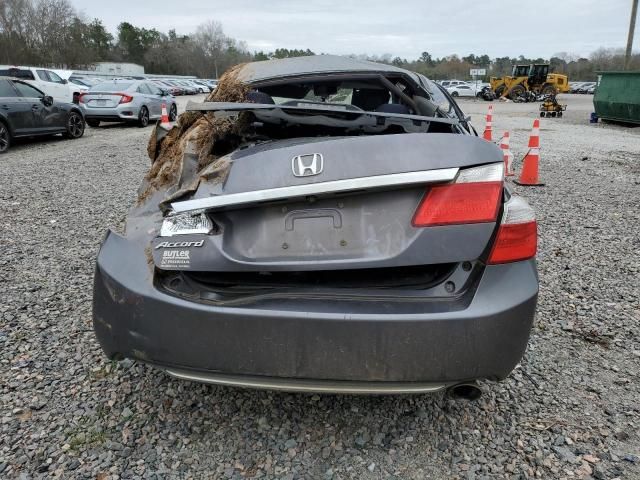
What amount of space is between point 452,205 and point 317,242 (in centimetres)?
49

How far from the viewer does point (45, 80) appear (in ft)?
54.1

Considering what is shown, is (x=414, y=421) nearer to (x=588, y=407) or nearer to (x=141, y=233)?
(x=588, y=407)

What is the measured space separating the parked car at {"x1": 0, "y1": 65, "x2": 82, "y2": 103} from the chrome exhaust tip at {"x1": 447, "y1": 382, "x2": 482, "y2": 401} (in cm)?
1705

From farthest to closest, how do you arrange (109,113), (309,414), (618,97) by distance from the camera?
(618,97), (109,113), (309,414)

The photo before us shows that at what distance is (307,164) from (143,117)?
1466cm

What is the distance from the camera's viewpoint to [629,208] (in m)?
6.04

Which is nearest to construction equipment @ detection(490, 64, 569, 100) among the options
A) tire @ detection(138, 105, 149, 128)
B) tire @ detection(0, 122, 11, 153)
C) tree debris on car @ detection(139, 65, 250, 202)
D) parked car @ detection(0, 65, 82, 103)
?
tire @ detection(138, 105, 149, 128)

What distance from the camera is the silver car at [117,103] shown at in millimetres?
14078

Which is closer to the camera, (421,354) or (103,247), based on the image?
(421,354)

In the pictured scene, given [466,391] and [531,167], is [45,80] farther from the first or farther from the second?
[466,391]

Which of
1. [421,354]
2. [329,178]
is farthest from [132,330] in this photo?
[421,354]

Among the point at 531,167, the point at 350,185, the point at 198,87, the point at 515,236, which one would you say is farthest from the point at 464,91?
the point at 350,185

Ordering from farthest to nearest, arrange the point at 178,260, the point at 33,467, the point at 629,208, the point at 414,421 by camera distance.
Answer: the point at 629,208 < the point at 414,421 < the point at 33,467 < the point at 178,260

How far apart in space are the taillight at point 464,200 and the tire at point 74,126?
12.0 metres
